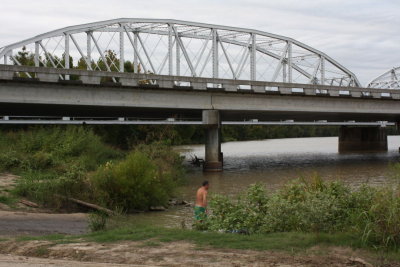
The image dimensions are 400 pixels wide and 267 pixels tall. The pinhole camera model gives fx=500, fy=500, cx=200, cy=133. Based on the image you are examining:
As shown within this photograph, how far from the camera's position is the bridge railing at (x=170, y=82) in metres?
31.8

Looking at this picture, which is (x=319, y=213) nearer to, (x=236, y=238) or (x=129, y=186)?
(x=236, y=238)

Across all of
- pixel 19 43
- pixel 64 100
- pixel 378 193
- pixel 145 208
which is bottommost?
pixel 145 208

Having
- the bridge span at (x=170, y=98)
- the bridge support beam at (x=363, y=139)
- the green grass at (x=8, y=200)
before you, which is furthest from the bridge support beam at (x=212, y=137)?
the bridge support beam at (x=363, y=139)

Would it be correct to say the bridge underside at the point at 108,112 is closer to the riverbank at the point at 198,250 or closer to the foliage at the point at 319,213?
the foliage at the point at 319,213

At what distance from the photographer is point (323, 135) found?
154 meters

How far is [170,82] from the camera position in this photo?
36.6 m

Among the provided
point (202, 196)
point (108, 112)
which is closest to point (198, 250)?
point (202, 196)

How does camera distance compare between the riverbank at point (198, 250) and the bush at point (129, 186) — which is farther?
the bush at point (129, 186)

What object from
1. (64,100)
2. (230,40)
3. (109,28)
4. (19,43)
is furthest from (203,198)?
(230,40)

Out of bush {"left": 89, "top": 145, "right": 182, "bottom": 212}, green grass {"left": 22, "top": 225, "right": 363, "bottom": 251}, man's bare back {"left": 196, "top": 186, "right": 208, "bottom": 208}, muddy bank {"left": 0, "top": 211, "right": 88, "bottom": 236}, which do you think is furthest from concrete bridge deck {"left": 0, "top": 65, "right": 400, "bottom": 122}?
green grass {"left": 22, "top": 225, "right": 363, "bottom": 251}

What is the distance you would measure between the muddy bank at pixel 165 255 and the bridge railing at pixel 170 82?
23.0m

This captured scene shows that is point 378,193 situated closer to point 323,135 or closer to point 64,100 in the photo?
point 64,100

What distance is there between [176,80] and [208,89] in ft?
9.22

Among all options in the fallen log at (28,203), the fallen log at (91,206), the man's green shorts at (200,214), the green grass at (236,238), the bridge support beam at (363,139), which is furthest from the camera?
the bridge support beam at (363,139)
